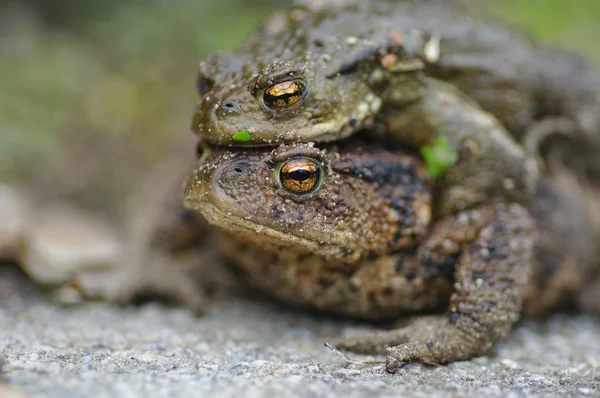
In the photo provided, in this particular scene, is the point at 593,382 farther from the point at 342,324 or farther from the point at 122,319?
the point at 122,319

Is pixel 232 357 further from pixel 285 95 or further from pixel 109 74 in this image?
pixel 109 74

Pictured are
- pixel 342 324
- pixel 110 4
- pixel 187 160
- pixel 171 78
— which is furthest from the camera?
pixel 110 4

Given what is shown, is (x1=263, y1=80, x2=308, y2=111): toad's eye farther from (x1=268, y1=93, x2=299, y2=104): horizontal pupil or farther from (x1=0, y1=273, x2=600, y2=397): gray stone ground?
(x1=0, y1=273, x2=600, y2=397): gray stone ground

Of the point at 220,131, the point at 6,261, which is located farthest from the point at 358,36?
the point at 6,261

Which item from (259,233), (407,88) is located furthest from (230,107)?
(407,88)

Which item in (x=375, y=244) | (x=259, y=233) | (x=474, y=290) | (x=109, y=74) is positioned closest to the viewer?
(x=259, y=233)

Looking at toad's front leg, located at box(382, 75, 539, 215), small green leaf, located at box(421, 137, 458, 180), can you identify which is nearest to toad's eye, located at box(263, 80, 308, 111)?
toad's front leg, located at box(382, 75, 539, 215)
